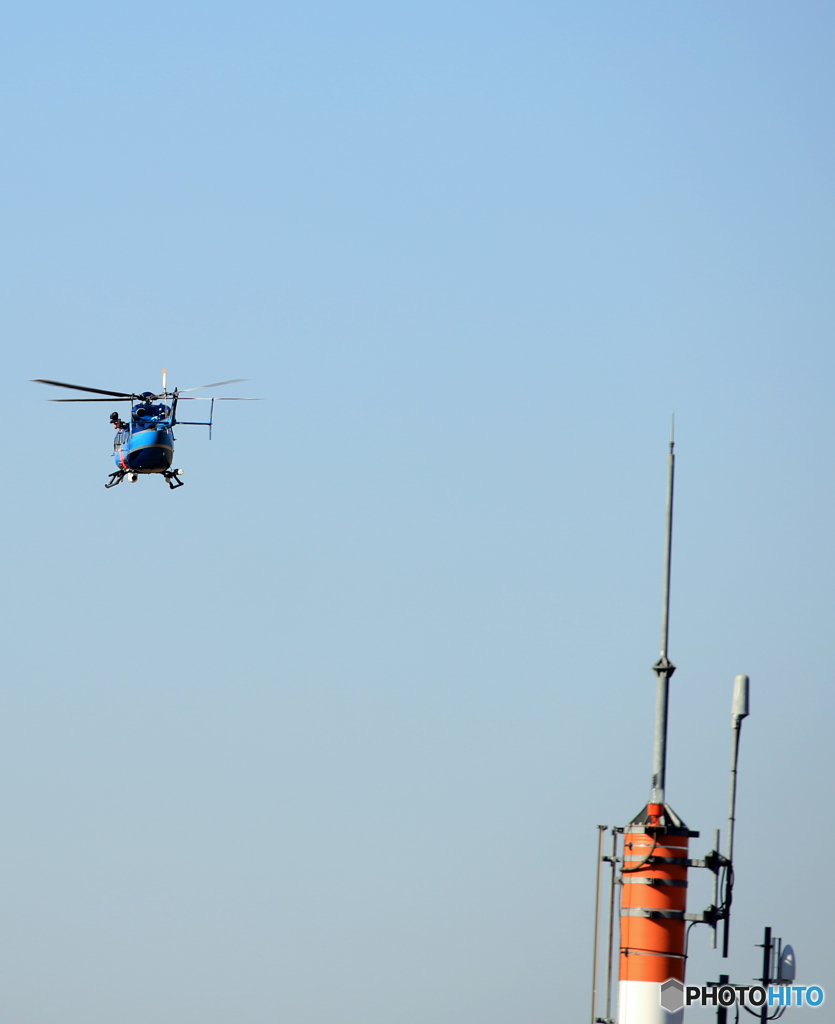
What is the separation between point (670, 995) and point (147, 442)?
143 ft

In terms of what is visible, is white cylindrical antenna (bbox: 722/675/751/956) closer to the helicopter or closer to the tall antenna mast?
the tall antenna mast

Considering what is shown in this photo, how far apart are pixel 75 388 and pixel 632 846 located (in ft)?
144

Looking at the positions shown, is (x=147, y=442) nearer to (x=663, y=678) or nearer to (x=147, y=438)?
(x=147, y=438)

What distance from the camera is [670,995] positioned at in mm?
35312

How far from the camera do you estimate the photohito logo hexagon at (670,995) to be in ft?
116

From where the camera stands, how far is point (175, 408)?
74188 mm

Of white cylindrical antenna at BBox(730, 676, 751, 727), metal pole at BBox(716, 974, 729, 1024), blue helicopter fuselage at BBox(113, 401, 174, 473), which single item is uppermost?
blue helicopter fuselage at BBox(113, 401, 174, 473)

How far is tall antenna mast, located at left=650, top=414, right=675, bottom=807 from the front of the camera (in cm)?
3697

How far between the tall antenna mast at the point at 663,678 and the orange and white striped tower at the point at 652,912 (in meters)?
0.77

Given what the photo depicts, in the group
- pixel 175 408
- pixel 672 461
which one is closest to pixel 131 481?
pixel 175 408

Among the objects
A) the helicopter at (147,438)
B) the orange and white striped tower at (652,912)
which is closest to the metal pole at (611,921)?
the orange and white striped tower at (652,912)

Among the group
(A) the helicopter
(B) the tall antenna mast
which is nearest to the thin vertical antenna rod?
(B) the tall antenna mast

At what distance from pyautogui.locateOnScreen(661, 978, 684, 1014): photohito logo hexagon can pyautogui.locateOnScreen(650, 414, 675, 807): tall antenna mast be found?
391cm

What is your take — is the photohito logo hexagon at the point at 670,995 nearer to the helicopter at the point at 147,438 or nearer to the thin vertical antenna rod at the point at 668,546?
the thin vertical antenna rod at the point at 668,546
